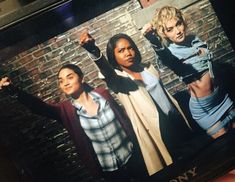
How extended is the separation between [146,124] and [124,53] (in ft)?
1.73

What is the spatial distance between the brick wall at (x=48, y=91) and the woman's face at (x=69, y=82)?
0.14ft

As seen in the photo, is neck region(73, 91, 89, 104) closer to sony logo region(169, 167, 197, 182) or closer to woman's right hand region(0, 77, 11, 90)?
woman's right hand region(0, 77, 11, 90)

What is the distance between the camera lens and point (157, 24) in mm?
2051

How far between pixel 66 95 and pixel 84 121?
220mm

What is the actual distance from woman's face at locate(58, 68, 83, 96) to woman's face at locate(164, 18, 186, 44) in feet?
2.34

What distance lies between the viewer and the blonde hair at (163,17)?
205 centimetres

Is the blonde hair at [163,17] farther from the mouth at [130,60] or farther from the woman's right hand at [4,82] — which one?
the woman's right hand at [4,82]

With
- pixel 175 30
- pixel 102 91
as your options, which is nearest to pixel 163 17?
pixel 175 30

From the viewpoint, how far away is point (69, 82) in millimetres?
1985

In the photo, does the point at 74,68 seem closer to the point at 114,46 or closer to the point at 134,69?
the point at 114,46

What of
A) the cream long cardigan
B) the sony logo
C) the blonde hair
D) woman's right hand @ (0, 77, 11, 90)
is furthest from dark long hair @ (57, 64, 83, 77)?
the sony logo

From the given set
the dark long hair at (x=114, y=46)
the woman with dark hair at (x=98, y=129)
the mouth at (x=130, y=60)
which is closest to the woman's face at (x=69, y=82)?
the woman with dark hair at (x=98, y=129)

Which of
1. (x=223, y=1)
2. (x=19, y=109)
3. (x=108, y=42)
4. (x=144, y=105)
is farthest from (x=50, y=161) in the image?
(x=223, y=1)

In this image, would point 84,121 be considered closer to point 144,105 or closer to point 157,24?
point 144,105
